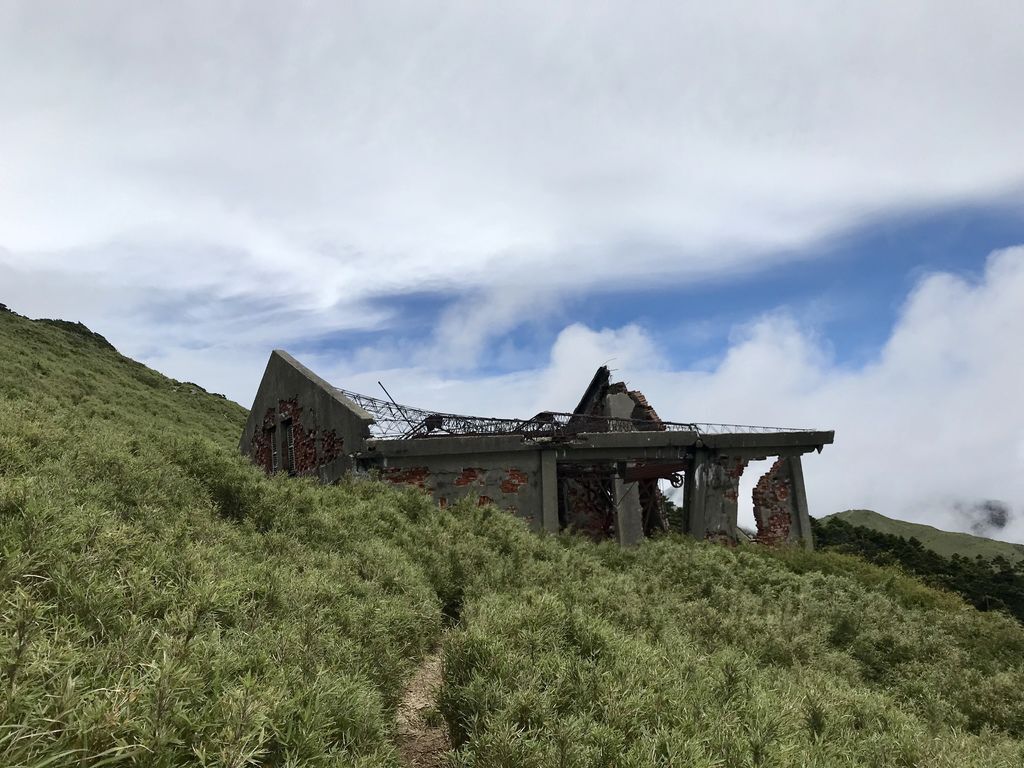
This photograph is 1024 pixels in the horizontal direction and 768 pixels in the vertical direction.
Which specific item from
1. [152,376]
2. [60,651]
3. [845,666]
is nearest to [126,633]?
[60,651]

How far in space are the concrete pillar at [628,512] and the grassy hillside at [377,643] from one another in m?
9.74

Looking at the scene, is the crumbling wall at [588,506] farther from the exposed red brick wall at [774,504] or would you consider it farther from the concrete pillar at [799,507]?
the concrete pillar at [799,507]

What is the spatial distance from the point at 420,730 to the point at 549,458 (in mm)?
10145

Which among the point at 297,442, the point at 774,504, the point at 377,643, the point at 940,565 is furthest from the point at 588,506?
the point at 940,565

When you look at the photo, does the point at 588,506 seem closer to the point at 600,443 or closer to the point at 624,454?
the point at 624,454

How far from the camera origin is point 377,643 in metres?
4.87

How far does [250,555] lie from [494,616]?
2554mm

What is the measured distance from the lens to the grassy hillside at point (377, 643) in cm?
289

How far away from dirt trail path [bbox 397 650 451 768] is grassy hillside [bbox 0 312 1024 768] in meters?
0.15

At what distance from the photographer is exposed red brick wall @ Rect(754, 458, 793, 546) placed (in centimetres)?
1766

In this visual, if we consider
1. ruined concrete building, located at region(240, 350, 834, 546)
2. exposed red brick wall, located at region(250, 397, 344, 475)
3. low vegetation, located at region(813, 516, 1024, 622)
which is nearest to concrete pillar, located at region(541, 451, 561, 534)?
ruined concrete building, located at region(240, 350, 834, 546)

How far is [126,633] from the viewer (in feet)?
11.4

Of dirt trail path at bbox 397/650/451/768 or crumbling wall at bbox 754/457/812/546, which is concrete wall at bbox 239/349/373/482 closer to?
dirt trail path at bbox 397/650/451/768

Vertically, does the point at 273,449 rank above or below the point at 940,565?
above
